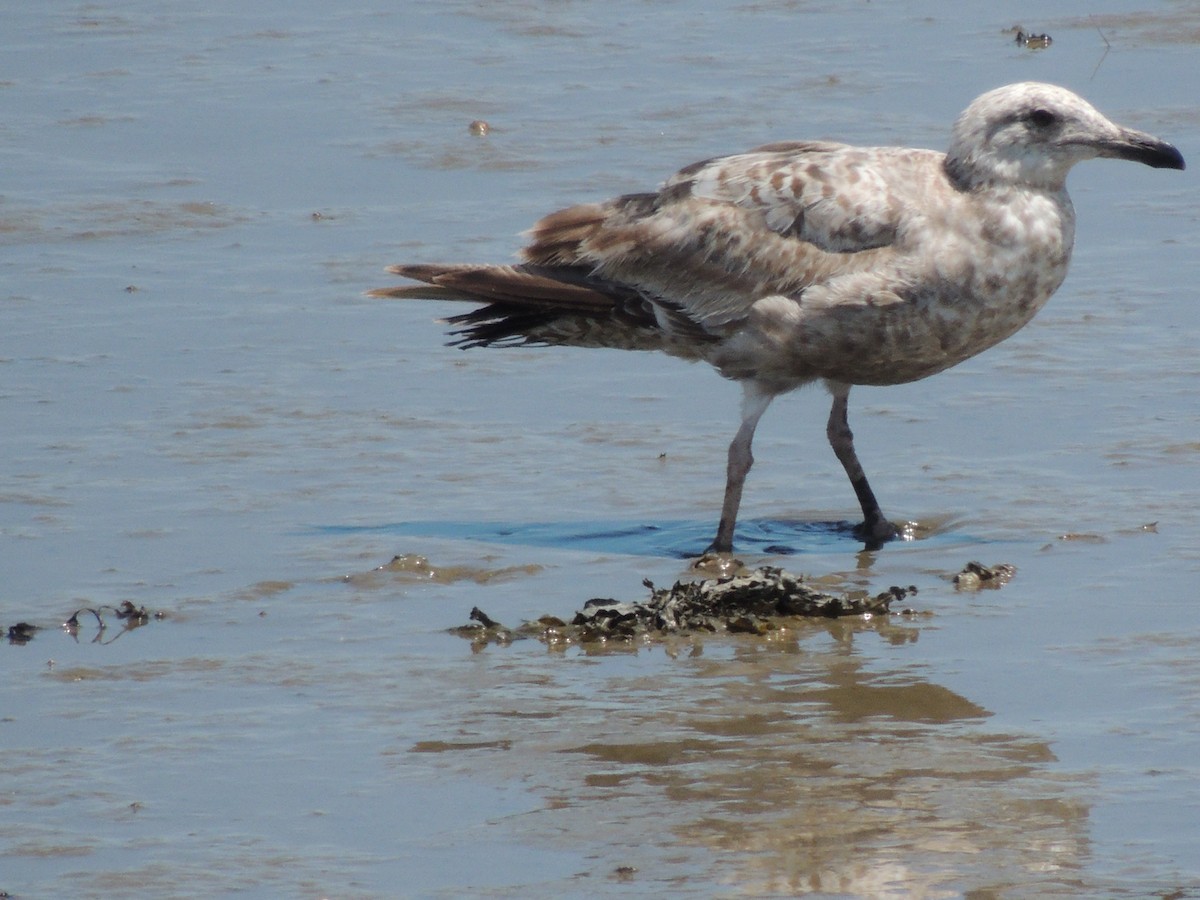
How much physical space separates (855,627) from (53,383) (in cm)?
404

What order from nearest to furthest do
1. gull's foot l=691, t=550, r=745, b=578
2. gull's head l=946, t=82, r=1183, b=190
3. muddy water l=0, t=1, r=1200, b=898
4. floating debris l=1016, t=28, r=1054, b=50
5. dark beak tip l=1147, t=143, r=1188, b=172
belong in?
muddy water l=0, t=1, r=1200, b=898 → gull's foot l=691, t=550, r=745, b=578 → gull's head l=946, t=82, r=1183, b=190 → dark beak tip l=1147, t=143, r=1188, b=172 → floating debris l=1016, t=28, r=1054, b=50

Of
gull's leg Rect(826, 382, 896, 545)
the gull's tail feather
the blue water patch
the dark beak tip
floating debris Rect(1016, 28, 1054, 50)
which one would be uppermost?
floating debris Rect(1016, 28, 1054, 50)

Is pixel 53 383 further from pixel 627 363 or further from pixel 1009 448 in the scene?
pixel 1009 448

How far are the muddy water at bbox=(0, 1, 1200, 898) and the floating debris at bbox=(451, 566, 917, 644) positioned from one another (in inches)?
3.1

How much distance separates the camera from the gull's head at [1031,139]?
25.2ft

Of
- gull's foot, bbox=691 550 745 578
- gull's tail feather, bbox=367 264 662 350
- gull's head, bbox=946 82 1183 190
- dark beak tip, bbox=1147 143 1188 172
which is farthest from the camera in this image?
gull's tail feather, bbox=367 264 662 350

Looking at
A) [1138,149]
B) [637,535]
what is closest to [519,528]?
[637,535]

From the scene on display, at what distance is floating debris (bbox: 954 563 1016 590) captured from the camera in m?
7.15

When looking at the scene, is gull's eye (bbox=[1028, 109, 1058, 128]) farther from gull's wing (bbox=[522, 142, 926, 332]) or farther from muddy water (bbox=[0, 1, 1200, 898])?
muddy water (bbox=[0, 1, 1200, 898])

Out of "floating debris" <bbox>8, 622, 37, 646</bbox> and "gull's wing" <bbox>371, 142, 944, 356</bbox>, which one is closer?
"floating debris" <bbox>8, 622, 37, 646</bbox>

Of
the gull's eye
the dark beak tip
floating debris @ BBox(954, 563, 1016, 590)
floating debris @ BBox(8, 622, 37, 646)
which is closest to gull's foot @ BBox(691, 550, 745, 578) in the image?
floating debris @ BBox(954, 563, 1016, 590)

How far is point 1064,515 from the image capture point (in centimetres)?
779

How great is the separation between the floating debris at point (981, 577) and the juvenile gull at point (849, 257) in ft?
2.07

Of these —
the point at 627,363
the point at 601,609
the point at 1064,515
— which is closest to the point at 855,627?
the point at 601,609
